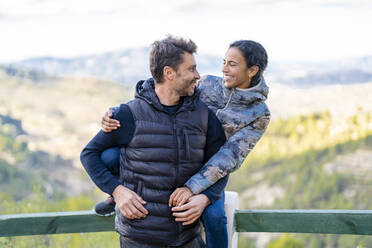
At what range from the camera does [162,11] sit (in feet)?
96.7

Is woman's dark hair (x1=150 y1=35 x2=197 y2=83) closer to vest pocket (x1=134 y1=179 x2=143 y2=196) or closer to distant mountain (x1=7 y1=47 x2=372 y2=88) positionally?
vest pocket (x1=134 y1=179 x2=143 y2=196)

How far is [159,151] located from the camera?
62.9 inches

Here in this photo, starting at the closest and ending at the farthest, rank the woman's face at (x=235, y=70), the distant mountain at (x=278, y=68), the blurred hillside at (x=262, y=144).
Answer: the woman's face at (x=235, y=70) < the distant mountain at (x=278, y=68) < the blurred hillside at (x=262, y=144)

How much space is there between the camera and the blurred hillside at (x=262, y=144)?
66.1ft

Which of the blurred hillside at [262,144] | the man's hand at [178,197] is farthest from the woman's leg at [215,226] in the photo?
the blurred hillside at [262,144]

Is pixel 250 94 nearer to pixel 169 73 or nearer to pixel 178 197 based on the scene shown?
pixel 169 73

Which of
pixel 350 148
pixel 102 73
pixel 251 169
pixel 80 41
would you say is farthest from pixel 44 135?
pixel 350 148

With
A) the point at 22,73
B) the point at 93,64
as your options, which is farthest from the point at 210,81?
the point at 22,73

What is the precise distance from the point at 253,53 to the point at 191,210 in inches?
25.2

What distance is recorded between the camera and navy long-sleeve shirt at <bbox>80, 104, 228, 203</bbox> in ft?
5.34

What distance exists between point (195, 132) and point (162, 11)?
28.7 metres

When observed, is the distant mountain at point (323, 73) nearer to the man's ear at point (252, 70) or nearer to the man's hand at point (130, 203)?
the man's ear at point (252, 70)

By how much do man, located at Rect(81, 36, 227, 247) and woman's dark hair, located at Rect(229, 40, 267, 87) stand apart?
272mm

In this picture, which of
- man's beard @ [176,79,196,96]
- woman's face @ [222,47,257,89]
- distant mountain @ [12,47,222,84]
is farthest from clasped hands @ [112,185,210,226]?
distant mountain @ [12,47,222,84]
